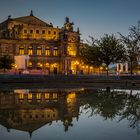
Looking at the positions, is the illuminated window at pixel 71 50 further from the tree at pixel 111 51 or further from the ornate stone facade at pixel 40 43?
the tree at pixel 111 51

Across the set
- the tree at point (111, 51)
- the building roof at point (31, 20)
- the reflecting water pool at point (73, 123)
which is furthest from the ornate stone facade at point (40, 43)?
the reflecting water pool at point (73, 123)

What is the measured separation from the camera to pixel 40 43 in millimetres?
113375

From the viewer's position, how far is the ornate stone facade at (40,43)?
110625 mm

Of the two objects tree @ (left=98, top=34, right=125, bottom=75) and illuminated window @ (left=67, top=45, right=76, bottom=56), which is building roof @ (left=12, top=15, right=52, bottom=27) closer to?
illuminated window @ (left=67, top=45, right=76, bottom=56)

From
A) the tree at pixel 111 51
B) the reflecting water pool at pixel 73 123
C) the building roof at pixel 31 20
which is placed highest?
the building roof at pixel 31 20

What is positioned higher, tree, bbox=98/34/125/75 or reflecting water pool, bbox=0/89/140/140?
tree, bbox=98/34/125/75

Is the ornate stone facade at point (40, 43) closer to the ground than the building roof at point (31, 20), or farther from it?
closer to the ground

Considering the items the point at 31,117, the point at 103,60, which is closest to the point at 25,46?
the point at 103,60

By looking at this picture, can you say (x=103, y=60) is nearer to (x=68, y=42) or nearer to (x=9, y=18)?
(x=68, y=42)

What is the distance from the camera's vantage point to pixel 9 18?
11912 centimetres

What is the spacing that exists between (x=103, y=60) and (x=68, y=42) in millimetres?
36742

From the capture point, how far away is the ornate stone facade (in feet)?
363

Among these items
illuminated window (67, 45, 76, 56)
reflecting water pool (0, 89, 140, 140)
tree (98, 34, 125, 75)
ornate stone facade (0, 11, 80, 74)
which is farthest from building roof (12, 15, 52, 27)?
reflecting water pool (0, 89, 140, 140)

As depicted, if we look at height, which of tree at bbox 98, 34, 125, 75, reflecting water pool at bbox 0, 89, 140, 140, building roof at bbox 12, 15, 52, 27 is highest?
building roof at bbox 12, 15, 52, 27
